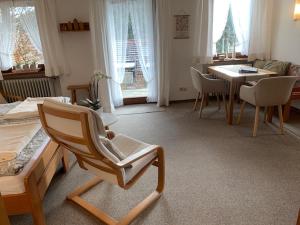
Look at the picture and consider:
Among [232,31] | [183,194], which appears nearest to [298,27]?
[232,31]

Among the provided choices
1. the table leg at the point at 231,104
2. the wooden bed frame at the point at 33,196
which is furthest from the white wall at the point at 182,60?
the wooden bed frame at the point at 33,196

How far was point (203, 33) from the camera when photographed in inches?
164

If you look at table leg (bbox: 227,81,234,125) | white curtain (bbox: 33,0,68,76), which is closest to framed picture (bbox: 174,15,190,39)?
table leg (bbox: 227,81,234,125)

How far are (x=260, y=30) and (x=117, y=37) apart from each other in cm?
256

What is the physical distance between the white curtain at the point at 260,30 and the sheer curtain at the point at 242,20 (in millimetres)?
72

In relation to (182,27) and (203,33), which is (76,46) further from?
(203,33)

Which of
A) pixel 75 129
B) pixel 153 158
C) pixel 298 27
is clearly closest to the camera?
pixel 75 129

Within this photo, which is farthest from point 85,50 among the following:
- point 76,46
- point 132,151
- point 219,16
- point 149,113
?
point 132,151

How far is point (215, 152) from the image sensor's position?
2.71 m

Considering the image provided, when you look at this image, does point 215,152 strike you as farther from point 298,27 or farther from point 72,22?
point 72,22

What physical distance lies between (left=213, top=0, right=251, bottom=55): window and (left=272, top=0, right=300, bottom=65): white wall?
18.6 inches

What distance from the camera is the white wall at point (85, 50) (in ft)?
12.8

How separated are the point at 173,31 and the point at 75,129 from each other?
328cm

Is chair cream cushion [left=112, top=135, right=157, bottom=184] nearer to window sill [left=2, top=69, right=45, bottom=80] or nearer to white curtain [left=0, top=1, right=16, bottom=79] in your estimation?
window sill [left=2, top=69, right=45, bottom=80]
